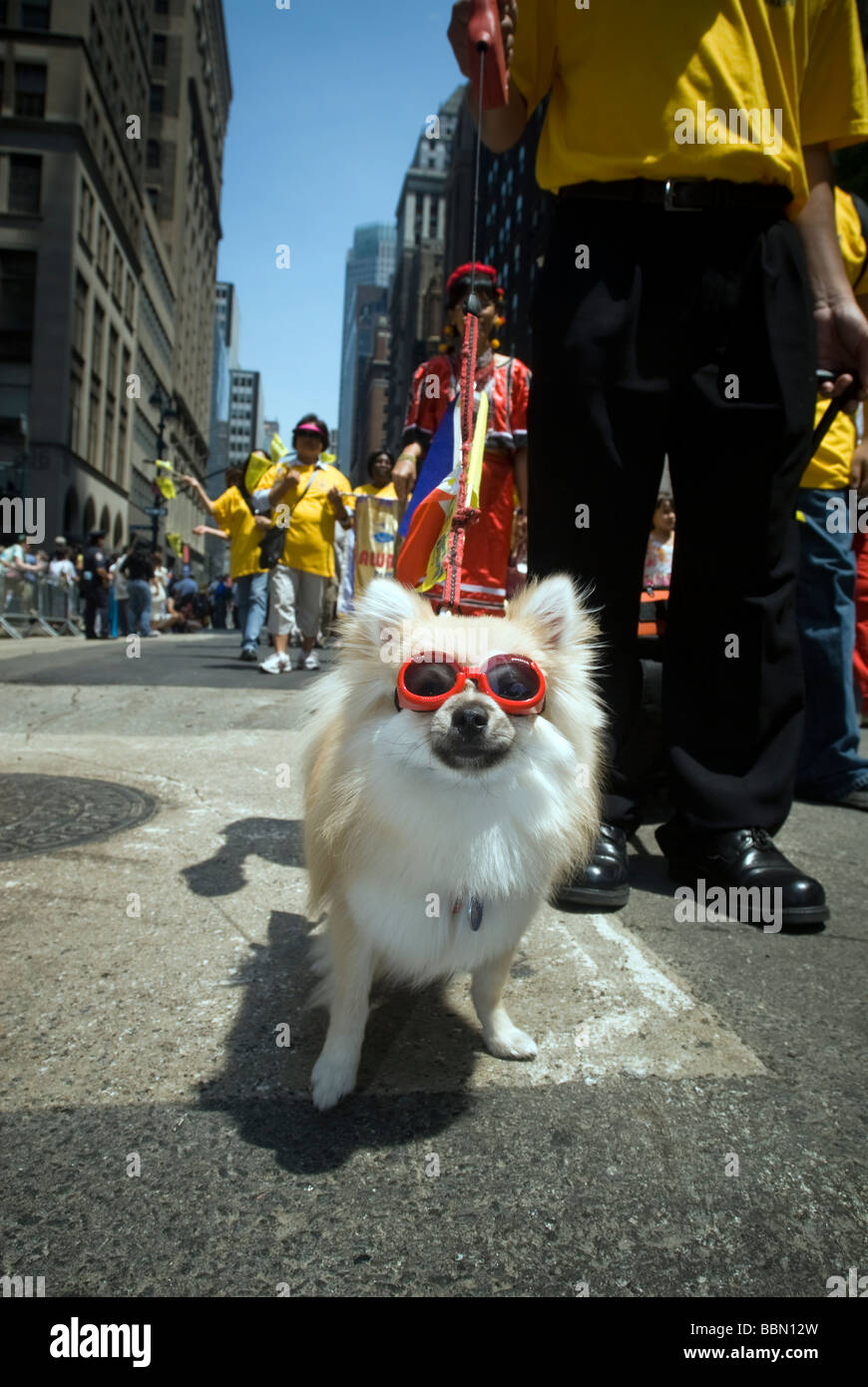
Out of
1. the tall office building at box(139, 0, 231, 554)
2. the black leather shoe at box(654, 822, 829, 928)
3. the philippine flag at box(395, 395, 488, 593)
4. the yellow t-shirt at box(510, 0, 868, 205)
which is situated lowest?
the black leather shoe at box(654, 822, 829, 928)

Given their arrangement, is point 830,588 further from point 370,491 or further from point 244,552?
point 244,552

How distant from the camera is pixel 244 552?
10211 mm

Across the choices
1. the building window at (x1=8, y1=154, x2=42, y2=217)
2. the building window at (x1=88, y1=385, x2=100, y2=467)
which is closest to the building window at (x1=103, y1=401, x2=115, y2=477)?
the building window at (x1=88, y1=385, x2=100, y2=467)

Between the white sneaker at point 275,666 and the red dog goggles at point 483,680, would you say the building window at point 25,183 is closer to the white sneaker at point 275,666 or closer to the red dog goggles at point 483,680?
the white sneaker at point 275,666

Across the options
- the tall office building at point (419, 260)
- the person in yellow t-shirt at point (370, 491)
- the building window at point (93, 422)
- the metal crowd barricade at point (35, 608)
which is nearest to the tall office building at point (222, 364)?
the tall office building at point (419, 260)

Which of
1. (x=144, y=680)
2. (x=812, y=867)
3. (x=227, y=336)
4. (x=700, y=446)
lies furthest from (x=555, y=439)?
(x=227, y=336)

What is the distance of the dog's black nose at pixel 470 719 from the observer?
157cm

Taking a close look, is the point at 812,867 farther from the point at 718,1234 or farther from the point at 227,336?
the point at 227,336

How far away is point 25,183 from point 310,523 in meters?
38.9

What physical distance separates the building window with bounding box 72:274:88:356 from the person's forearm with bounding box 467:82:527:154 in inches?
1604

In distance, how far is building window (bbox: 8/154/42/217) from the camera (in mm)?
36781

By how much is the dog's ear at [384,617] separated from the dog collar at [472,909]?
0.52 meters

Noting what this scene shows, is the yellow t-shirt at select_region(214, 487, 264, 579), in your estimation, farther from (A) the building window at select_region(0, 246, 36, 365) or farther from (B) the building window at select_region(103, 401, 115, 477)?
(B) the building window at select_region(103, 401, 115, 477)
